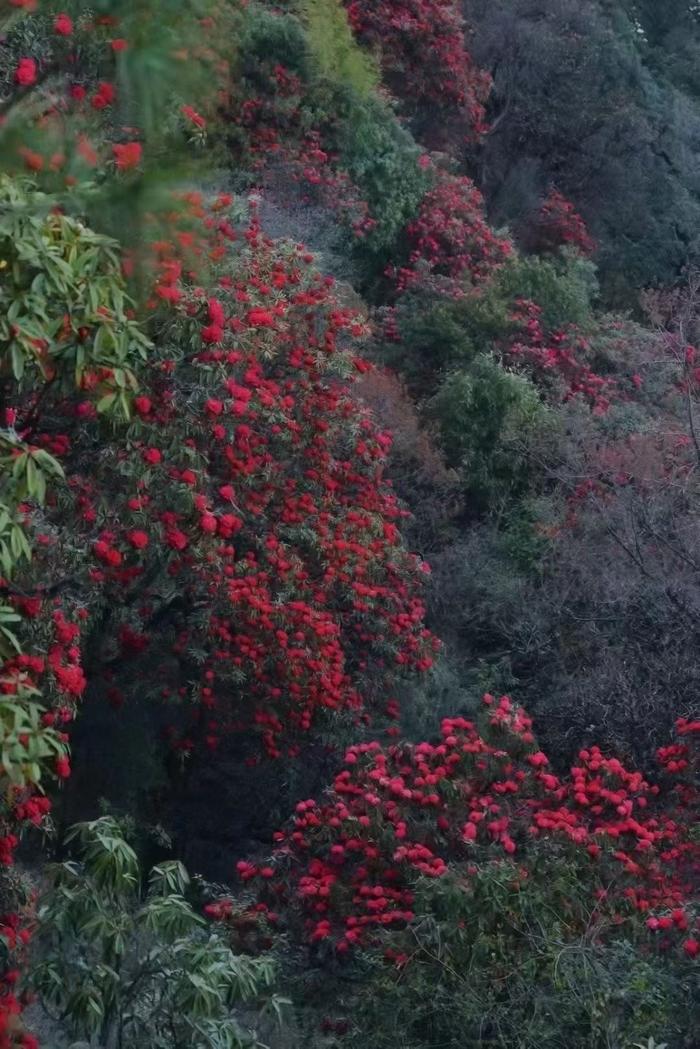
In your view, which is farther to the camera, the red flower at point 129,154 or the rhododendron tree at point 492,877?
the rhododendron tree at point 492,877

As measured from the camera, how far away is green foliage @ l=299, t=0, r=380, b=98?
15.8 m

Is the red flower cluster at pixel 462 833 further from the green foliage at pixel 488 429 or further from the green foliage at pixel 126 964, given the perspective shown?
the green foliage at pixel 488 429

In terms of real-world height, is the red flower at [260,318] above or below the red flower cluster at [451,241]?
above

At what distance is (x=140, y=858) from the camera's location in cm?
962

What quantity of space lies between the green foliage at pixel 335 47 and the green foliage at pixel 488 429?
444 cm

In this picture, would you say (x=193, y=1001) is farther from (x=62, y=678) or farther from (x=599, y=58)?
(x=599, y=58)

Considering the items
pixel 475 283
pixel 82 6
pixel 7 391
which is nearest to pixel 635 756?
pixel 7 391

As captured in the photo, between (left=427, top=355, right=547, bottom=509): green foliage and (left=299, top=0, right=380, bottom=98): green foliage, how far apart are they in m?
4.44

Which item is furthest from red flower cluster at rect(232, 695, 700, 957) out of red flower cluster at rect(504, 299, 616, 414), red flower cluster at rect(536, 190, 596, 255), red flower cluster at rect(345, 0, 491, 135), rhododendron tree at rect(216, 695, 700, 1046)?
red flower cluster at rect(536, 190, 596, 255)

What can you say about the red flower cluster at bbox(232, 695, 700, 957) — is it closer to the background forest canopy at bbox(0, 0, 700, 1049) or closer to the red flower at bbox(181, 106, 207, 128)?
the background forest canopy at bbox(0, 0, 700, 1049)

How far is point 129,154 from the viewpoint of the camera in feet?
13.5

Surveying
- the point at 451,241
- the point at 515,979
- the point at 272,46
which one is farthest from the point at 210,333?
the point at 451,241

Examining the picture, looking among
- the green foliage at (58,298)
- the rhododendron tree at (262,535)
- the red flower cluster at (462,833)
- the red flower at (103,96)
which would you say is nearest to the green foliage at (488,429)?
the rhododendron tree at (262,535)

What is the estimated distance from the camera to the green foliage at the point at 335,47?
15836mm
